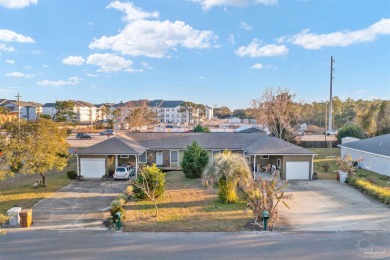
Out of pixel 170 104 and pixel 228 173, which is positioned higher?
pixel 170 104

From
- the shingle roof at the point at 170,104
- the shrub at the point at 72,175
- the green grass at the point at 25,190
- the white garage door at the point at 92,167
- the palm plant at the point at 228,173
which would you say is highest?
the shingle roof at the point at 170,104

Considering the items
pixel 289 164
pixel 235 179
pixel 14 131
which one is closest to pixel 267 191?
pixel 235 179

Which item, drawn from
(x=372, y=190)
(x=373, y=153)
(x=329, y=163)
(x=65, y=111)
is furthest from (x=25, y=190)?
(x=65, y=111)

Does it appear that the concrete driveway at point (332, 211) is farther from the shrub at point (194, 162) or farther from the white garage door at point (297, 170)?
the shrub at point (194, 162)

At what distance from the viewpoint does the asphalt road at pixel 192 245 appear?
10375 millimetres

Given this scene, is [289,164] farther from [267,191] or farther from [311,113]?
[311,113]

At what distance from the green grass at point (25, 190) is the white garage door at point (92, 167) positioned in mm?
1578

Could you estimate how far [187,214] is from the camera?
15047 millimetres

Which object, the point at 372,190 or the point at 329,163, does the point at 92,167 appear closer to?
the point at 372,190

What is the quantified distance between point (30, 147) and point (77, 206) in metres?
6.18

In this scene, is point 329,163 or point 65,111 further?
point 65,111

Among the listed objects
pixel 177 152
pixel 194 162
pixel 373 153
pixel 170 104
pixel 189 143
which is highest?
pixel 170 104

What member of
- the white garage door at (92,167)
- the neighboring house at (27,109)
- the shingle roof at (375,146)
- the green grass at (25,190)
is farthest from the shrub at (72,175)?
the neighboring house at (27,109)

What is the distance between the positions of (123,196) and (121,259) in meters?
7.66
